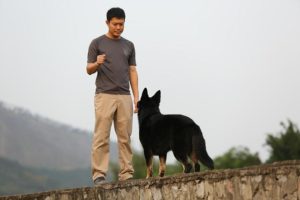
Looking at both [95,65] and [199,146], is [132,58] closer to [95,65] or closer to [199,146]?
[95,65]

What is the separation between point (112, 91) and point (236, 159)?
168ft

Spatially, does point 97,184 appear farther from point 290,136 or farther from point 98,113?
point 290,136

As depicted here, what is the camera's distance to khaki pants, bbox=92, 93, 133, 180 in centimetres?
1290

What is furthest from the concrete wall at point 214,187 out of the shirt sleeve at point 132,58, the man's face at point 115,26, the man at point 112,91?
the man's face at point 115,26

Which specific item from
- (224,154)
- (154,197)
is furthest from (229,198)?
(224,154)

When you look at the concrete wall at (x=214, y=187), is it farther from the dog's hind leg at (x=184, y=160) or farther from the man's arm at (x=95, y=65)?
the man's arm at (x=95, y=65)

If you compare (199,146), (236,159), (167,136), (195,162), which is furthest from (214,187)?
(236,159)

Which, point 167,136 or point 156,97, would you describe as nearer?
point 167,136

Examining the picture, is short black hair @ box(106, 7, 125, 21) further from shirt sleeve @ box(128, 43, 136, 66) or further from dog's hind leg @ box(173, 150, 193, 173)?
dog's hind leg @ box(173, 150, 193, 173)

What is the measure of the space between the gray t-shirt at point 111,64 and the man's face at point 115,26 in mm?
127

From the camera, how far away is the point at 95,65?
12594 mm

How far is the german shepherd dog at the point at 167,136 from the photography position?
12180 mm

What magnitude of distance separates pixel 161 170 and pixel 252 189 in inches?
106

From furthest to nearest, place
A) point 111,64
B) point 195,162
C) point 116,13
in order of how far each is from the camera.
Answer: point 111,64 < point 116,13 < point 195,162
